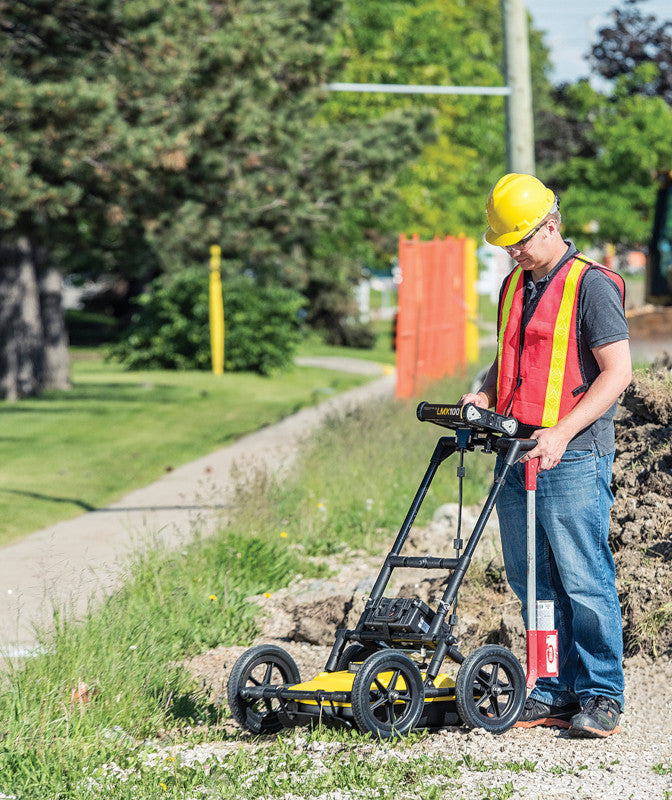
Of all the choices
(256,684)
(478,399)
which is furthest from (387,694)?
(478,399)

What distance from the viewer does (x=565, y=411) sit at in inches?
177

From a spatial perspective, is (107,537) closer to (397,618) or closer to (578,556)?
(397,618)

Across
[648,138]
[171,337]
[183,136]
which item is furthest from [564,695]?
[648,138]

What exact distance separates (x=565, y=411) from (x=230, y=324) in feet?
65.5

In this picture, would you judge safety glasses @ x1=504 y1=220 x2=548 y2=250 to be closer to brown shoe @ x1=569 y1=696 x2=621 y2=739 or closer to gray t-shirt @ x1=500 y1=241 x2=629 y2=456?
gray t-shirt @ x1=500 y1=241 x2=629 y2=456

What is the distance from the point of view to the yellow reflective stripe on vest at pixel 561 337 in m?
4.43

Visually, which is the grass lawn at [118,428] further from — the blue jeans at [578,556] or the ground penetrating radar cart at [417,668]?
the blue jeans at [578,556]

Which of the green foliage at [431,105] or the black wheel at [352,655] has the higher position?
the green foliage at [431,105]

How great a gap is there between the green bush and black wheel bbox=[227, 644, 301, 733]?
18.6m

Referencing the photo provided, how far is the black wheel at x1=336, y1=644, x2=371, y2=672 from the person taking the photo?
4.61m

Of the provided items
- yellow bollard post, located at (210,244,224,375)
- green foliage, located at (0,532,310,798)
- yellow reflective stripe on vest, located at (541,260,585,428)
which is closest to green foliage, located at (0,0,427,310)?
yellow bollard post, located at (210,244,224,375)

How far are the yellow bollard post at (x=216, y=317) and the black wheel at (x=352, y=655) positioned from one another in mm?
18275

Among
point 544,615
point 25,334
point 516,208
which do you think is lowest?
point 544,615

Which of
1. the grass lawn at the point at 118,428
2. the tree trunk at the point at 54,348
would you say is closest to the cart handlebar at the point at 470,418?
the grass lawn at the point at 118,428
